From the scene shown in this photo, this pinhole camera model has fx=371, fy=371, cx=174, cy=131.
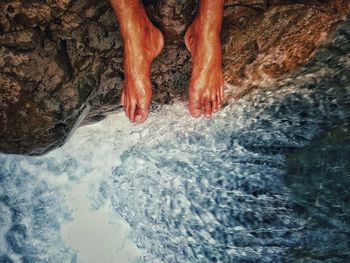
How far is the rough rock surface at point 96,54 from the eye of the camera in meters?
2.01

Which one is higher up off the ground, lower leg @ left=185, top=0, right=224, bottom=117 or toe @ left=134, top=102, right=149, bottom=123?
lower leg @ left=185, top=0, right=224, bottom=117

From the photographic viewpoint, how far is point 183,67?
2.43 m

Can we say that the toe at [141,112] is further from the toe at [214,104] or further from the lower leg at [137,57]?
the toe at [214,104]

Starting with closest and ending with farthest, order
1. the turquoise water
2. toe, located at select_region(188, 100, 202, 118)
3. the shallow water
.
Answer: the turquoise water, the shallow water, toe, located at select_region(188, 100, 202, 118)

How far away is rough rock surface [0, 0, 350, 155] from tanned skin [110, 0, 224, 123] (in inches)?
5.6

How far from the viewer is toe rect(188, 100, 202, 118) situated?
2227 mm

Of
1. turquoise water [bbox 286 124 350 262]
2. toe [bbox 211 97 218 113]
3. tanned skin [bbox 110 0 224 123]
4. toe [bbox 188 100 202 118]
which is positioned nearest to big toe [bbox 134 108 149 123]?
tanned skin [bbox 110 0 224 123]

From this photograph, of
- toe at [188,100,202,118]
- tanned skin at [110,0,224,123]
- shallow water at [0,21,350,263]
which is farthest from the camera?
toe at [188,100,202,118]

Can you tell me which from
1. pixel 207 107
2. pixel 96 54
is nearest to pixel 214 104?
pixel 207 107

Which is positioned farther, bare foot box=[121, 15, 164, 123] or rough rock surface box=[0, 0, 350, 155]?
bare foot box=[121, 15, 164, 123]

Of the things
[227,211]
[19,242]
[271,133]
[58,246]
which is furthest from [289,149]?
[19,242]

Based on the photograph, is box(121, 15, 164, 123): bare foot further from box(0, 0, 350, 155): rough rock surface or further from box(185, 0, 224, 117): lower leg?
box(185, 0, 224, 117): lower leg

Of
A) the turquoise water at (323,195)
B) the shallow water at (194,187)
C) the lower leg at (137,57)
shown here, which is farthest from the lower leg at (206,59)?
the turquoise water at (323,195)

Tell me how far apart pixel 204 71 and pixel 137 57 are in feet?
1.31
